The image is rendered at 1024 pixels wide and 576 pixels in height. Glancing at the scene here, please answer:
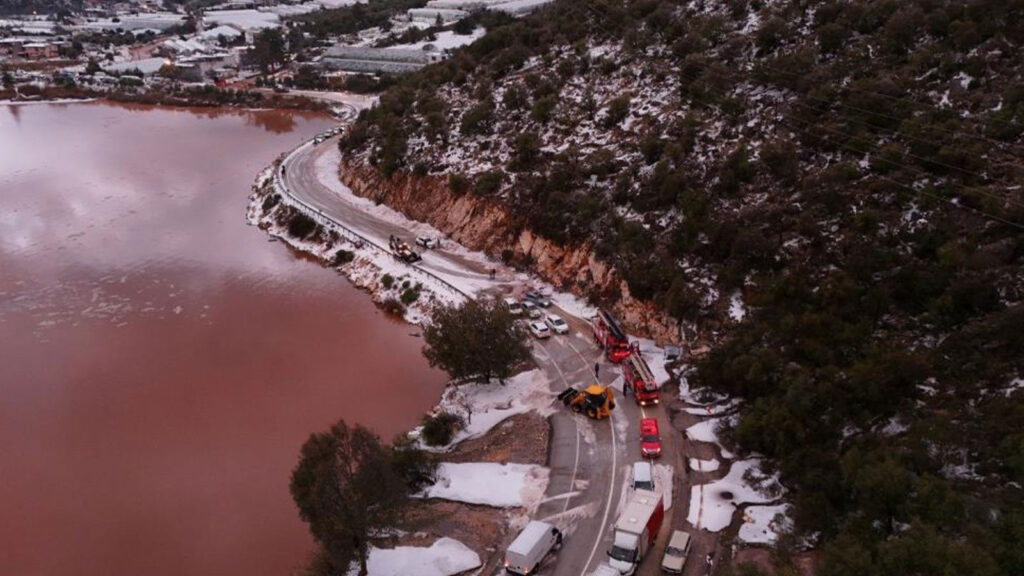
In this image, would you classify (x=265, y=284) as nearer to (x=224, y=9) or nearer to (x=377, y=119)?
(x=377, y=119)

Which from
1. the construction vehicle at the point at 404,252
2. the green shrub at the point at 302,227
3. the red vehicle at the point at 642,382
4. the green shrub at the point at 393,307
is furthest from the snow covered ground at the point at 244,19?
the red vehicle at the point at 642,382

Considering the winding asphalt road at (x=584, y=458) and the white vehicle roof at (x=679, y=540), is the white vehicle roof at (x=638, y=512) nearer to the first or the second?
the white vehicle roof at (x=679, y=540)

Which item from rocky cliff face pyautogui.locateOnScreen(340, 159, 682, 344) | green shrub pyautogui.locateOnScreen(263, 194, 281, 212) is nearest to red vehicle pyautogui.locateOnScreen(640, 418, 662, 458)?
rocky cliff face pyautogui.locateOnScreen(340, 159, 682, 344)

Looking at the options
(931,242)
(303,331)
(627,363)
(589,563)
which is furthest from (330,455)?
(931,242)

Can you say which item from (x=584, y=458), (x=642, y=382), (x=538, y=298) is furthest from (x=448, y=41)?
(x=584, y=458)

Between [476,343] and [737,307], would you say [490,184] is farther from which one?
[737,307]

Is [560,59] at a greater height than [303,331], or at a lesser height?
greater
